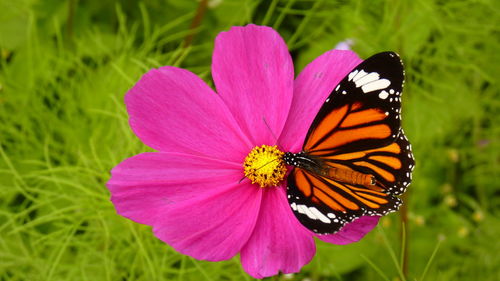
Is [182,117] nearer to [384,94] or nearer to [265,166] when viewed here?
[265,166]

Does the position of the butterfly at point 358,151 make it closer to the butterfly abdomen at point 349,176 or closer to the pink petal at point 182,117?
the butterfly abdomen at point 349,176

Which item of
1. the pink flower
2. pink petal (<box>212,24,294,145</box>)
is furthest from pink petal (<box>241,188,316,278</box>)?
pink petal (<box>212,24,294,145</box>)

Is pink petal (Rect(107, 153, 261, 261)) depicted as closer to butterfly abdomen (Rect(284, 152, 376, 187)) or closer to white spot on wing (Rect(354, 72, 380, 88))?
butterfly abdomen (Rect(284, 152, 376, 187))

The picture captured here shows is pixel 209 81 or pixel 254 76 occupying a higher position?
pixel 254 76

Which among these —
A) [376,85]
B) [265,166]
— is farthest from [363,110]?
[265,166]

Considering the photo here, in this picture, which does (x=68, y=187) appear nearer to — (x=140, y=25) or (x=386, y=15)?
(x=140, y=25)

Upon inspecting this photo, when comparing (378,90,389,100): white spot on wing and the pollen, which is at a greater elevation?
(378,90,389,100): white spot on wing
